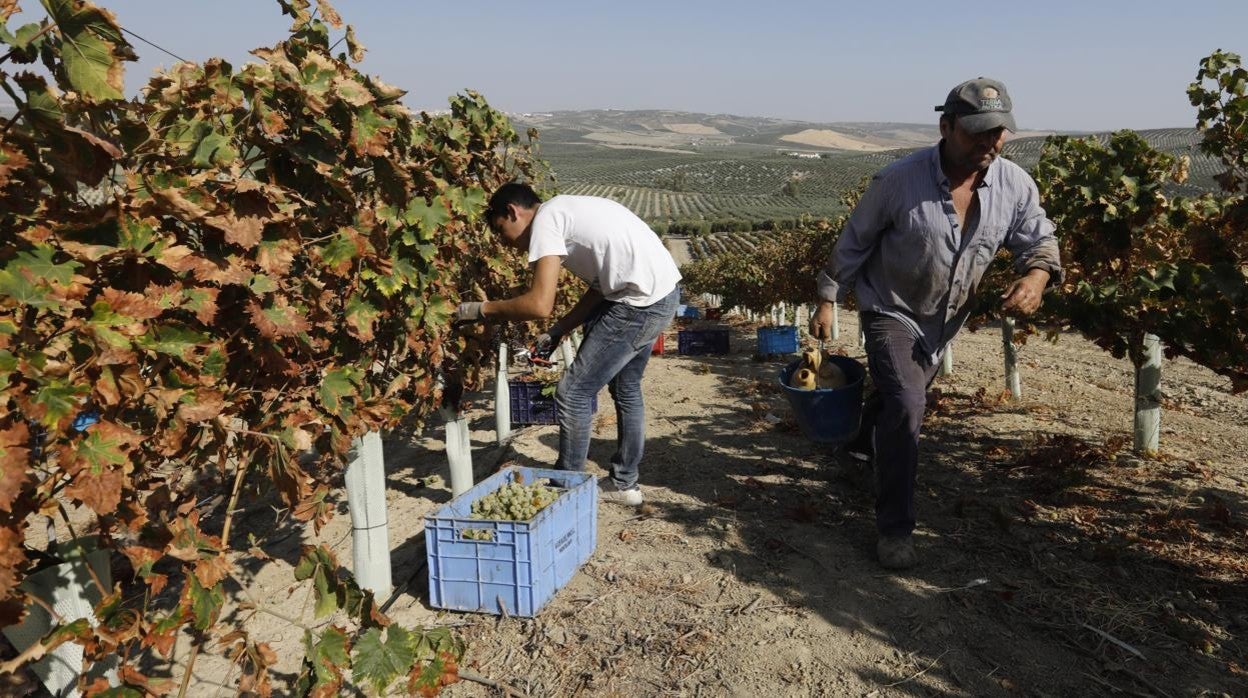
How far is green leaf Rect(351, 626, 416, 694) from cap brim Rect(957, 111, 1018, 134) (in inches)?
120

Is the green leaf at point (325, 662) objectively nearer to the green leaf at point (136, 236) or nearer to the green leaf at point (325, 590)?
the green leaf at point (325, 590)

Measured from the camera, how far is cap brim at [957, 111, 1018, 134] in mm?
3452

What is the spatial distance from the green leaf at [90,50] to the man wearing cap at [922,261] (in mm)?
3139

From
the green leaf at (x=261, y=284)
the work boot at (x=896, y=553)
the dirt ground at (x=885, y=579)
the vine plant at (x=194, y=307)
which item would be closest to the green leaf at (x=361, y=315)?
the vine plant at (x=194, y=307)

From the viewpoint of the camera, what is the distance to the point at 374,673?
2586mm

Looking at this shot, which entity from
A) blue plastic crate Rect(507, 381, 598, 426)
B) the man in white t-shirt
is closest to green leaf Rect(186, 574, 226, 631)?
the man in white t-shirt

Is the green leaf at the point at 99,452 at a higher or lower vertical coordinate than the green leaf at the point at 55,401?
lower

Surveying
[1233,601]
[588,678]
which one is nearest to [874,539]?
[1233,601]

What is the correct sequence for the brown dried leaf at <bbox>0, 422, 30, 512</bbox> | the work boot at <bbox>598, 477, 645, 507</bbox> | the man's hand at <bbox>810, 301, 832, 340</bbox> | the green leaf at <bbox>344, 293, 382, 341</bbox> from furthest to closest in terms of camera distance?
the work boot at <bbox>598, 477, 645, 507</bbox> → the man's hand at <bbox>810, 301, 832, 340</bbox> → the green leaf at <bbox>344, 293, 382, 341</bbox> → the brown dried leaf at <bbox>0, 422, 30, 512</bbox>

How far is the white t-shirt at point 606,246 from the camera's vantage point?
4.19m

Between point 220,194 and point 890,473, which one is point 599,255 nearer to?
point 890,473

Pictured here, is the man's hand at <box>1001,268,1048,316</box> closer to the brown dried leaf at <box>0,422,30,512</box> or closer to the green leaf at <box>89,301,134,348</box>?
the green leaf at <box>89,301,134,348</box>

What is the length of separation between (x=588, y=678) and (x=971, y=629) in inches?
63.9

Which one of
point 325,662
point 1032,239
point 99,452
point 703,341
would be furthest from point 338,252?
point 703,341
